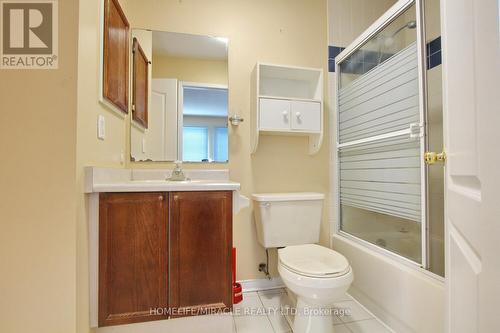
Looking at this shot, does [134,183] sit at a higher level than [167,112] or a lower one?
lower

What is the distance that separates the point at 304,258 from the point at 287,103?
3.61ft

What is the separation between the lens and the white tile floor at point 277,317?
1395mm

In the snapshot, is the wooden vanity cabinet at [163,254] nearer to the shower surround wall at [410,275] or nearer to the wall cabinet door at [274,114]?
the wall cabinet door at [274,114]

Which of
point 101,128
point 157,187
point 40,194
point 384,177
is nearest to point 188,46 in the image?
point 101,128

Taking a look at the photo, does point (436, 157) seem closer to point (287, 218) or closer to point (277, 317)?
point (287, 218)

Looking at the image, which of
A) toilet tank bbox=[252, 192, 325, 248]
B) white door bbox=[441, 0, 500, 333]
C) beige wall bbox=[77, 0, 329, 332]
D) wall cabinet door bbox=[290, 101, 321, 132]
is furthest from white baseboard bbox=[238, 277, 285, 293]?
white door bbox=[441, 0, 500, 333]

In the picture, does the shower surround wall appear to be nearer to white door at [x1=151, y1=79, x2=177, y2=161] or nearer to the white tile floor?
the white tile floor

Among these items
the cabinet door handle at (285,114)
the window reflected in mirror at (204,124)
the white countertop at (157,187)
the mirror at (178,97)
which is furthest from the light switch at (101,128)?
the cabinet door handle at (285,114)

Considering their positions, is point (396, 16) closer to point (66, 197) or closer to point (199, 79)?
point (199, 79)

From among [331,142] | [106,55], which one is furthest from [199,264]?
[331,142]

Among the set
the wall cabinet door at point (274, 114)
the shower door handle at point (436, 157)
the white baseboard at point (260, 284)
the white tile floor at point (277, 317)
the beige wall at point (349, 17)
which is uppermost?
the beige wall at point (349, 17)

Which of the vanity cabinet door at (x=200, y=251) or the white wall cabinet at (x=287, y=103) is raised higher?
the white wall cabinet at (x=287, y=103)

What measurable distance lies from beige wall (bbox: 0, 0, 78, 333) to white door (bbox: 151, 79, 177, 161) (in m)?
0.69

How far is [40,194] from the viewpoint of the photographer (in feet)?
3.29
